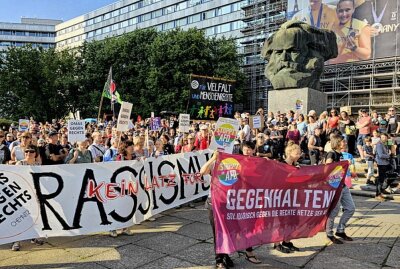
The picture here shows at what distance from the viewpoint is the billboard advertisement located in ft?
110

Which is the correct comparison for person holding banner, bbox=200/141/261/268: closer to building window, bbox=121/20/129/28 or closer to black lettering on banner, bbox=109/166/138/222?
black lettering on banner, bbox=109/166/138/222

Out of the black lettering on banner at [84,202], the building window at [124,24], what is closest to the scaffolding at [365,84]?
the black lettering on banner at [84,202]

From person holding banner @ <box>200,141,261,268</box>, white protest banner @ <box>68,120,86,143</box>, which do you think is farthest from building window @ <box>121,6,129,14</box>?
person holding banner @ <box>200,141,261,268</box>

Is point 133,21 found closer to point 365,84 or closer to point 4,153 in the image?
point 365,84

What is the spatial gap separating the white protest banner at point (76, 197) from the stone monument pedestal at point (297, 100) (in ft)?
35.6

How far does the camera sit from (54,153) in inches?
278

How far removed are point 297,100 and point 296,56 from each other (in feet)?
9.04

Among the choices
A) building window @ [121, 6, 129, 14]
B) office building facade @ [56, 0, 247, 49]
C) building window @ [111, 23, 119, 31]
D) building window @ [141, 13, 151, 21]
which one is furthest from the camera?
building window @ [111, 23, 119, 31]

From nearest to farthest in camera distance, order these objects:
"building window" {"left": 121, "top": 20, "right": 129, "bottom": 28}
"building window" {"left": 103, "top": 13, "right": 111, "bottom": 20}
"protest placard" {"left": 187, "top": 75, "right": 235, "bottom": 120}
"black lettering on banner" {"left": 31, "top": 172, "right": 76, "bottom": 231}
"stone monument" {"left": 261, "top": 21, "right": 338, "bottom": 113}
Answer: "black lettering on banner" {"left": 31, "top": 172, "right": 76, "bottom": 231} < "protest placard" {"left": 187, "top": 75, "right": 235, "bottom": 120} < "stone monument" {"left": 261, "top": 21, "right": 338, "bottom": 113} < "building window" {"left": 121, "top": 20, "right": 129, "bottom": 28} < "building window" {"left": 103, "top": 13, "right": 111, "bottom": 20}

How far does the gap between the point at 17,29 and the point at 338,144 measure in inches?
4509

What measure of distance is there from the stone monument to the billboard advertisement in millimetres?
18075

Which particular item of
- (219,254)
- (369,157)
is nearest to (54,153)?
(219,254)

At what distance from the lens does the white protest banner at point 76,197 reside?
16.7ft

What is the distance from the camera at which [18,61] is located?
4166cm
